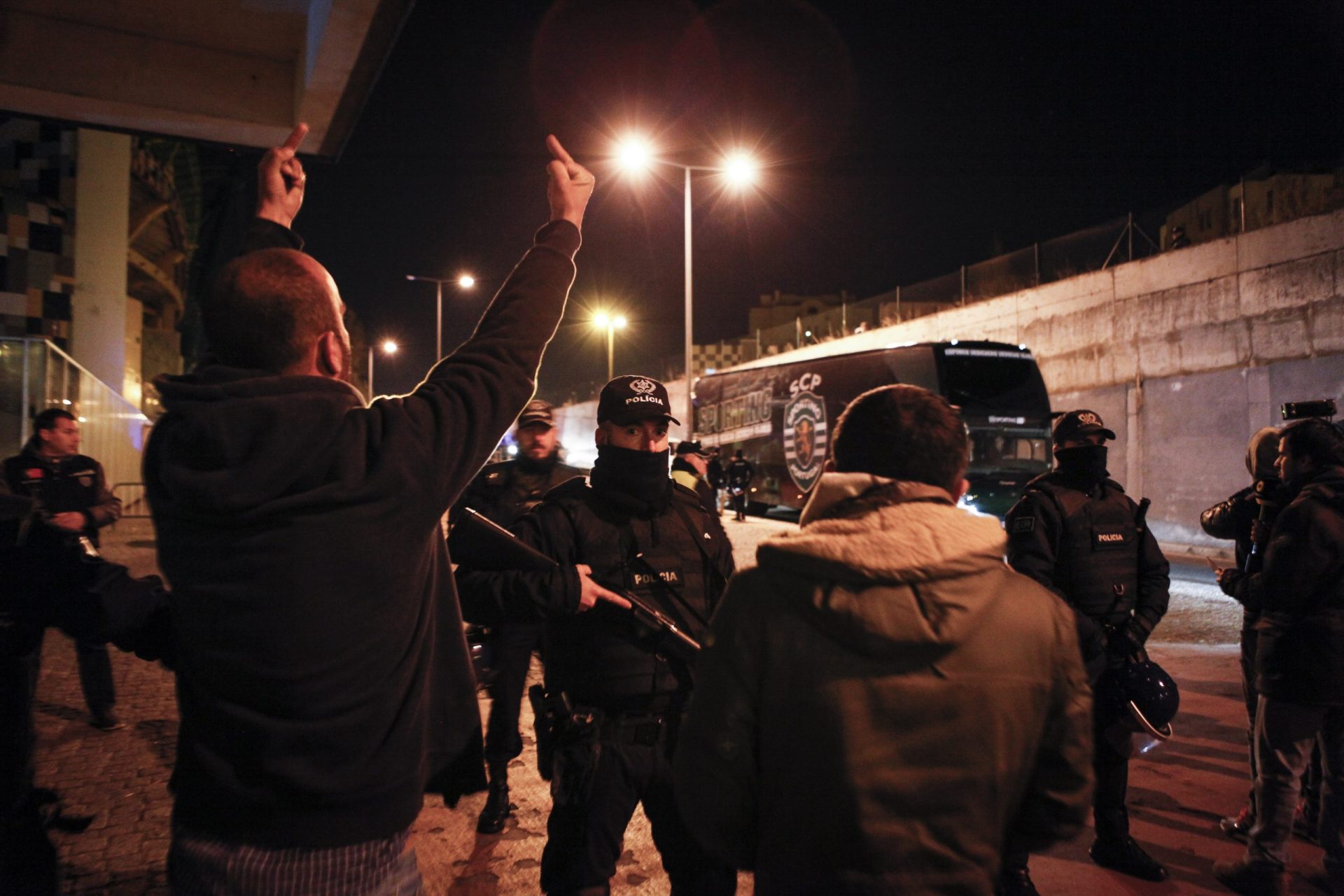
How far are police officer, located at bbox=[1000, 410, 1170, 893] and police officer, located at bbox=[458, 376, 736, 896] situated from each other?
1.75 meters

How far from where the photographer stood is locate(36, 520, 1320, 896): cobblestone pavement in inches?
140

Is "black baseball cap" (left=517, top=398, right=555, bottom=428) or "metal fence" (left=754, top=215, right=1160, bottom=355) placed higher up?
"metal fence" (left=754, top=215, right=1160, bottom=355)

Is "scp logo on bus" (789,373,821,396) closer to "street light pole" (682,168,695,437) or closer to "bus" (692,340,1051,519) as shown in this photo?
"bus" (692,340,1051,519)

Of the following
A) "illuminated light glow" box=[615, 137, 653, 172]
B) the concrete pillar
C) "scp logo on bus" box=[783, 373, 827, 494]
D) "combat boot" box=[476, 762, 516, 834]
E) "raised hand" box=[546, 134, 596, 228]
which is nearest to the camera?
"raised hand" box=[546, 134, 596, 228]

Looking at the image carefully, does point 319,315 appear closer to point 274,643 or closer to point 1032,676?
point 274,643

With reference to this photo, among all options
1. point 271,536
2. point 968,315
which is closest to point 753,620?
point 271,536

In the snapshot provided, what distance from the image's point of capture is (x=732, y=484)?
20734 mm

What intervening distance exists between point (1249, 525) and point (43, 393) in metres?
11.5

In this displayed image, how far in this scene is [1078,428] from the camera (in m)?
3.99

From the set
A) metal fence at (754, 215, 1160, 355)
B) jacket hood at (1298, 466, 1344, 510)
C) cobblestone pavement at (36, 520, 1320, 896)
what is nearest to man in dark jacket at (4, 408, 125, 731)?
cobblestone pavement at (36, 520, 1320, 896)

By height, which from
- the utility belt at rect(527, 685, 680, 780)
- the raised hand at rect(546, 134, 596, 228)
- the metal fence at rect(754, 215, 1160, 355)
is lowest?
the utility belt at rect(527, 685, 680, 780)

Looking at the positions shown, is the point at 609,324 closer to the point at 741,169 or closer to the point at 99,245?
the point at 741,169

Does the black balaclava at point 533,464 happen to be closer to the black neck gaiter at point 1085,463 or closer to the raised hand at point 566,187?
the black neck gaiter at point 1085,463

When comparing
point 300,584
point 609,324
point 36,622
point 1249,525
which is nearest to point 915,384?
point 1249,525
